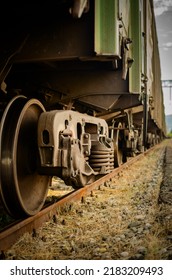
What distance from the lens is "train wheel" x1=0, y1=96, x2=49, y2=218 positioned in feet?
8.05

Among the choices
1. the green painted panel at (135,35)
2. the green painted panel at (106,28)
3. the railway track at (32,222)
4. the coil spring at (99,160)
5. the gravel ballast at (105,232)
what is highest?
the green painted panel at (135,35)

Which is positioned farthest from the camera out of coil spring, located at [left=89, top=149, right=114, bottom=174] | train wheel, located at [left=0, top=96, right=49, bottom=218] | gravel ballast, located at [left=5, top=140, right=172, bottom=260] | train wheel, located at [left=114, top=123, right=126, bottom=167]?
train wheel, located at [left=114, top=123, right=126, bottom=167]

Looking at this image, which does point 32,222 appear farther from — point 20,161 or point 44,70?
point 44,70

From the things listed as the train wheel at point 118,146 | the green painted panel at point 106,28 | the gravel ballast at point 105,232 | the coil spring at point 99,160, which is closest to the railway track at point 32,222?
the gravel ballast at point 105,232

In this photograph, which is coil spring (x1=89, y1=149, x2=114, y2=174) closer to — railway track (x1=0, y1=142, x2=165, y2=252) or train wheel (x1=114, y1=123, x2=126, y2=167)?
railway track (x1=0, y1=142, x2=165, y2=252)

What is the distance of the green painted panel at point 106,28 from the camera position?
100.0 inches

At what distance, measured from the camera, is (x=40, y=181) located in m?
3.10

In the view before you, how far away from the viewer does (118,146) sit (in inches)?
269

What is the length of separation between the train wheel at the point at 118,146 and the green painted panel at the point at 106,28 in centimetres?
347

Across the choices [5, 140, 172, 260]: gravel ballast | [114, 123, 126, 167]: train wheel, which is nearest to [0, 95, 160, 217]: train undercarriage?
[5, 140, 172, 260]: gravel ballast

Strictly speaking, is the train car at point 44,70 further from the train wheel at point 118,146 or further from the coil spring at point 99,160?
the train wheel at point 118,146

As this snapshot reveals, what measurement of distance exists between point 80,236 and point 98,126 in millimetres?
1658

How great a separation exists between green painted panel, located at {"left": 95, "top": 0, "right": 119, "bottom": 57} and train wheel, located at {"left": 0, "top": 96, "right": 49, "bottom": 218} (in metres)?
0.71

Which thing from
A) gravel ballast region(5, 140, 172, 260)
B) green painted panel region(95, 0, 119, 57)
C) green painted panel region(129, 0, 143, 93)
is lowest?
gravel ballast region(5, 140, 172, 260)
